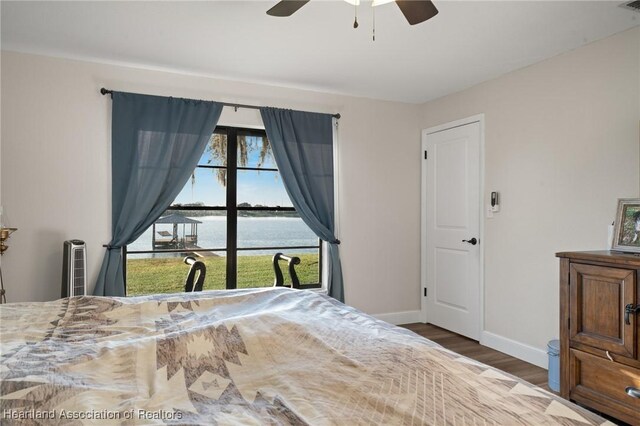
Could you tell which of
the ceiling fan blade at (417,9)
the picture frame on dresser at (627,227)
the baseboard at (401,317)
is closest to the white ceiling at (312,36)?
the ceiling fan blade at (417,9)

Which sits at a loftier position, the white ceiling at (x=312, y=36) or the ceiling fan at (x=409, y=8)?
the white ceiling at (x=312, y=36)

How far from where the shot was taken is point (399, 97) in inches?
175

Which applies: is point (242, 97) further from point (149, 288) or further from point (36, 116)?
point (149, 288)

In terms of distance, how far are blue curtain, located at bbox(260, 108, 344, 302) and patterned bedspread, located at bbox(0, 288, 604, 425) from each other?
2302mm

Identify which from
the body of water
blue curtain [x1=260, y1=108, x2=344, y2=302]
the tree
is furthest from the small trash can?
the tree

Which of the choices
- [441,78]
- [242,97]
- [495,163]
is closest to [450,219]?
[495,163]

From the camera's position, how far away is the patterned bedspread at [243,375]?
98 cm

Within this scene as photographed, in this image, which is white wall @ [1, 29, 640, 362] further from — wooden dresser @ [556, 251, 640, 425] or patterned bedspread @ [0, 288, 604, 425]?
patterned bedspread @ [0, 288, 604, 425]

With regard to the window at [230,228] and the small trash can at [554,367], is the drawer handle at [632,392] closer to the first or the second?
the small trash can at [554,367]

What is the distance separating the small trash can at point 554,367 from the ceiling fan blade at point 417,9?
254 cm

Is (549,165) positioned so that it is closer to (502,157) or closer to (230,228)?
(502,157)

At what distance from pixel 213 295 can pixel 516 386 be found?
159 centimetres

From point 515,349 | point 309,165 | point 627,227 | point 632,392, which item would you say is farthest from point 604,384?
point 309,165

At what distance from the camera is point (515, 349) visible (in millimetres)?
3512
